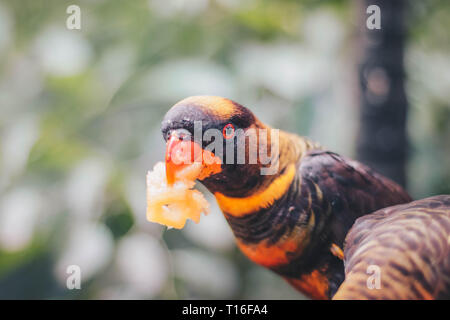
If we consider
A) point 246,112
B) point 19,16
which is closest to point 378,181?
point 246,112

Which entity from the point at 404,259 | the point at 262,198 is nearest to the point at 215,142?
the point at 262,198

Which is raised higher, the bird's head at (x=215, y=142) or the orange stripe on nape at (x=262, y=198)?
the bird's head at (x=215, y=142)

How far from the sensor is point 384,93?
1.31m

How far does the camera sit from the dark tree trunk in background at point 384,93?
1.30 metres

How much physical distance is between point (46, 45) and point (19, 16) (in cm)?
23

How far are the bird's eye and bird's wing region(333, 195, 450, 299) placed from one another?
0.25 m

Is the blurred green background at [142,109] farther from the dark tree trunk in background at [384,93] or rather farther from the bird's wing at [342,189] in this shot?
the bird's wing at [342,189]

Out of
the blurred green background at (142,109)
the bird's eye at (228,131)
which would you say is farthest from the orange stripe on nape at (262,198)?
the blurred green background at (142,109)

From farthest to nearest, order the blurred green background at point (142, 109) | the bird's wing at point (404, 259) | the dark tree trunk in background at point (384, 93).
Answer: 1. the blurred green background at point (142, 109)
2. the dark tree trunk in background at point (384, 93)
3. the bird's wing at point (404, 259)

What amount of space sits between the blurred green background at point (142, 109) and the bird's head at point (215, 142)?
2.02 ft

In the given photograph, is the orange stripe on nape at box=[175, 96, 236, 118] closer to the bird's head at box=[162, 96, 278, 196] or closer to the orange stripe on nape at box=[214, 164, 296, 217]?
the bird's head at box=[162, 96, 278, 196]

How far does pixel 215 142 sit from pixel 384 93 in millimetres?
857

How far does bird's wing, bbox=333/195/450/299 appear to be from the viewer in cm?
59

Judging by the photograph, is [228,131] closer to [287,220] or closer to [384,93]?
[287,220]
